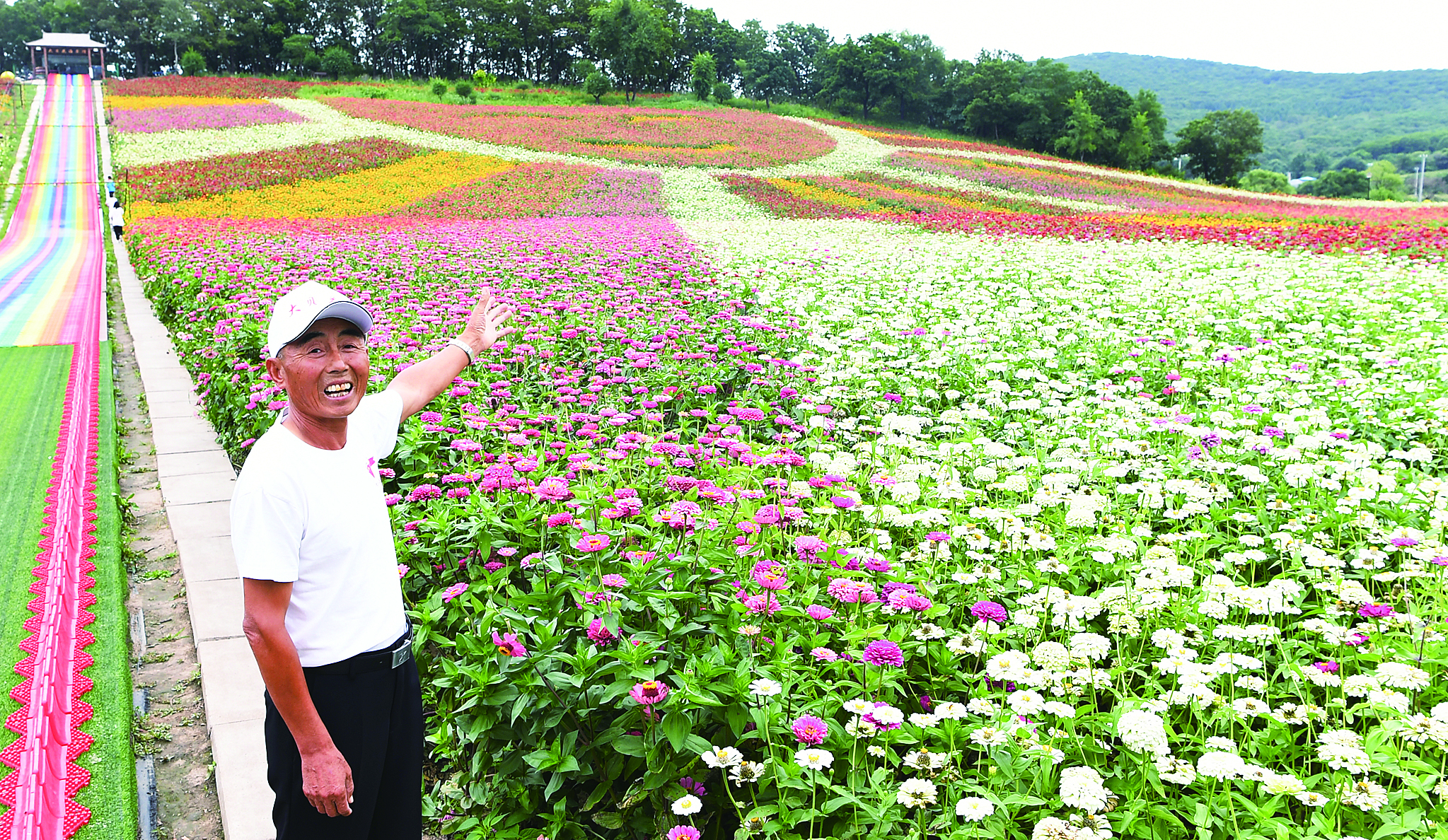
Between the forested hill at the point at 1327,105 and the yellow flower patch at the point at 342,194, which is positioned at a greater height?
the forested hill at the point at 1327,105

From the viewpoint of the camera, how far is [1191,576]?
2809 mm

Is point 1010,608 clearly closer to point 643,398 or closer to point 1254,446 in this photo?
point 1254,446

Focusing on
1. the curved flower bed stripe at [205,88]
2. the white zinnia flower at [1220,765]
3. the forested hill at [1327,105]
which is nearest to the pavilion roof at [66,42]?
the curved flower bed stripe at [205,88]

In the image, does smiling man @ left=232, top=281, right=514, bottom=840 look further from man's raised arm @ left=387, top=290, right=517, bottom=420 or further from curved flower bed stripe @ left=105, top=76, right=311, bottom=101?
curved flower bed stripe @ left=105, top=76, right=311, bottom=101

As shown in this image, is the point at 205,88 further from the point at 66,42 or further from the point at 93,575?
the point at 93,575

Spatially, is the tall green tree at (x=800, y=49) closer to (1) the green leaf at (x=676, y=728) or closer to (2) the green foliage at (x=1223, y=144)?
(2) the green foliage at (x=1223, y=144)

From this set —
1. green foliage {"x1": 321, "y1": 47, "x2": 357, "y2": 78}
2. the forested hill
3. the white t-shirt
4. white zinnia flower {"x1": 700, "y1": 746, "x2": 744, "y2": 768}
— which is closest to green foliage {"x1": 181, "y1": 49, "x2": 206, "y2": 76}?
green foliage {"x1": 321, "y1": 47, "x2": 357, "y2": 78}

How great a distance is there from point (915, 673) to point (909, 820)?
2.31 ft

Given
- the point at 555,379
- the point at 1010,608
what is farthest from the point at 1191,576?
the point at 555,379

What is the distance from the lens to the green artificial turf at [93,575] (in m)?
2.78

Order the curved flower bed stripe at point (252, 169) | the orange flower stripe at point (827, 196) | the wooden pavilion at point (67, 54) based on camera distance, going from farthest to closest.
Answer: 1. the wooden pavilion at point (67, 54)
2. the orange flower stripe at point (827, 196)
3. the curved flower bed stripe at point (252, 169)

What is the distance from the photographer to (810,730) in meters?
2.02

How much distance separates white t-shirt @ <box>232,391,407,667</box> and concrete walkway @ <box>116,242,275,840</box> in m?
1.26

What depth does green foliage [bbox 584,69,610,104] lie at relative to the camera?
47250mm
